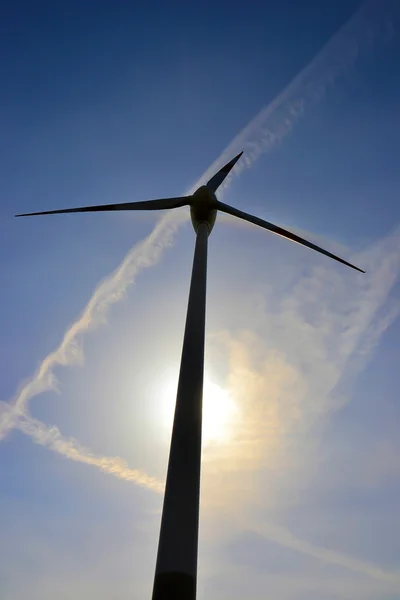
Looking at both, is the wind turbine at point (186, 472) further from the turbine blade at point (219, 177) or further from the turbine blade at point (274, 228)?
the turbine blade at point (219, 177)

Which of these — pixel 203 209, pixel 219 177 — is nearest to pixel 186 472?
pixel 203 209

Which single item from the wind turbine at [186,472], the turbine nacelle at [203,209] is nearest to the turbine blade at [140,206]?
the turbine nacelle at [203,209]

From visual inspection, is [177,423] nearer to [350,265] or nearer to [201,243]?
[201,243]

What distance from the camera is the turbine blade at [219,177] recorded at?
119 feet

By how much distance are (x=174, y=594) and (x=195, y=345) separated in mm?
9377

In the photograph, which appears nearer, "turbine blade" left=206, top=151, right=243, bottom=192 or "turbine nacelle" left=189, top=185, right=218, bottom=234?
"turbine nacelle" left=189, top=185, right=218, bottom=234

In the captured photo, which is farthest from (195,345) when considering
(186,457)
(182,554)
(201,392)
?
(182,554)

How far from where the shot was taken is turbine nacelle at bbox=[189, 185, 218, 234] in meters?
31.3

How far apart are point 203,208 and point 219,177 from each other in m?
7.90

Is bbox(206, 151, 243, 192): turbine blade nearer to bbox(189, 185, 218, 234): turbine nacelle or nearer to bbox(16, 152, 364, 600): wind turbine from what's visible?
bbox(189, 185, 218, 234): turbine nacelle

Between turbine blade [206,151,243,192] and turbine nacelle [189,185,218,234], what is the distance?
3182 millimetres

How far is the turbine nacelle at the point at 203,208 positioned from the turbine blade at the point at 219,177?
10.4ft

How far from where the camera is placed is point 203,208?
31406mm

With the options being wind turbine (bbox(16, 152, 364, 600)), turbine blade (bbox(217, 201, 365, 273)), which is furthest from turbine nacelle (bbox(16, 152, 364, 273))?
wind turbine (bbox(16, 152, 364, 600))
